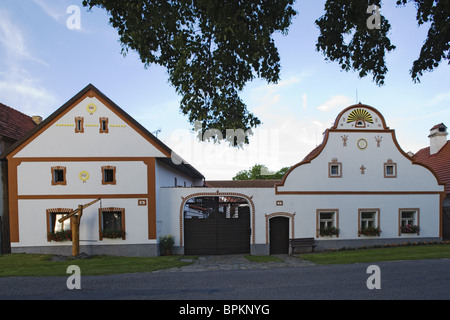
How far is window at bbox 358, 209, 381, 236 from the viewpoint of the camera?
1697 cm

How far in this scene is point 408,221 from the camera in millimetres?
17625

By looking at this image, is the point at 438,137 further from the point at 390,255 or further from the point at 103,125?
the point at 103,125

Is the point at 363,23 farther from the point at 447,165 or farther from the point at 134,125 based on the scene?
the point at 447,165

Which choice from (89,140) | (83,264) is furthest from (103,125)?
(83,264)

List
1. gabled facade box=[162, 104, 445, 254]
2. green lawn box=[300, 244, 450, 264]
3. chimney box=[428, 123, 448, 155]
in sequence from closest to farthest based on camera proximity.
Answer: green lawn box=[300, 244, 450, 264] → gabled facade box=[162, 104, 445, 254] → chimney box=[428, 123, 448, 155]

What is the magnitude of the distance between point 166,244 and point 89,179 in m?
4.95

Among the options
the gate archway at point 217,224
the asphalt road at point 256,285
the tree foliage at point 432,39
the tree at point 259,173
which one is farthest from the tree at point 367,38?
the tree at point 259,173

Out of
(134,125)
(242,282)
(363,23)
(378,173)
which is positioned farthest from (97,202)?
(378,173)

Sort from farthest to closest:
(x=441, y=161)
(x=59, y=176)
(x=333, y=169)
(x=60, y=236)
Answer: (x=441, y=161)
(x=333, y=169)
(x=59, y=176)
(x=60, y=236)

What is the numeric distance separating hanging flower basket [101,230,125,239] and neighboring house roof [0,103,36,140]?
24.7ft

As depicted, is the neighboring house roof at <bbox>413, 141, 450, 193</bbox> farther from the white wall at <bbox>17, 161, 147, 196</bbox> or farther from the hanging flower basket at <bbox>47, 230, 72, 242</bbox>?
the hanging flower basket at <bbox>47, 230, 72, 242</bbox>

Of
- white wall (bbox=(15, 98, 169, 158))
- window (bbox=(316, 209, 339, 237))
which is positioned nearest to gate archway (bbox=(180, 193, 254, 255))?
white wall (bbox=(15, 98, 169, 158))

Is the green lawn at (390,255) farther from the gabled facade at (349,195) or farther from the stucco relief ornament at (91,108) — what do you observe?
the stucco relief ornament at (91,108)
